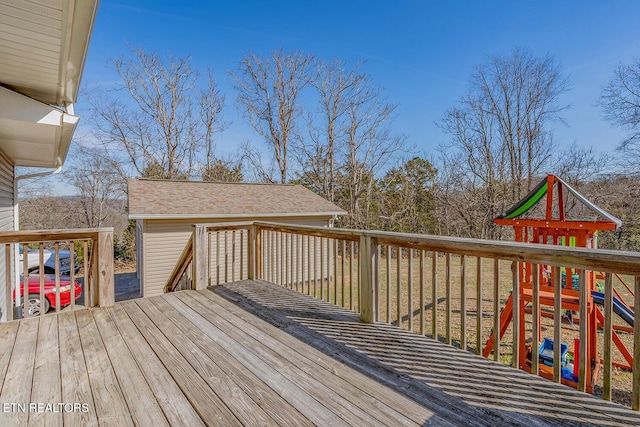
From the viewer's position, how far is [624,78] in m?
11.4

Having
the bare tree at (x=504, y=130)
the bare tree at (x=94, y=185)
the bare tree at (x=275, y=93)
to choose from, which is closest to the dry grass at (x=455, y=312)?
the bare tree at (x=504, y=130)


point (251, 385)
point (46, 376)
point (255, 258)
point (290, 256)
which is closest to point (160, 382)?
point (251, 385)

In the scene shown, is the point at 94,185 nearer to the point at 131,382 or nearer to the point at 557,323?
the point at 131,382

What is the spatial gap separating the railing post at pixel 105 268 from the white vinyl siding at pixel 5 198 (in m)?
2.82

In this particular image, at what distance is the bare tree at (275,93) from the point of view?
Answer: 16906 mm

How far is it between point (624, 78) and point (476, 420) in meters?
15.5

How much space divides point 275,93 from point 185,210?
425 inches

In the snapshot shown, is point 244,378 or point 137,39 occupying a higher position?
point 137,39

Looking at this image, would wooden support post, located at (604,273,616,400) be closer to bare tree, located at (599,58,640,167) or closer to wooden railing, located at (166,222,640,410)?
wooden railing, located at (166,222,640,410)

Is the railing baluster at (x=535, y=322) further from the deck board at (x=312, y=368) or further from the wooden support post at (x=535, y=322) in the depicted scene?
the deck board at (x=312, y=368)

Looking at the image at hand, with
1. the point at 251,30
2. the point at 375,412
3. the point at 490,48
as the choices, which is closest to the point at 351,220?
the point at 490,48

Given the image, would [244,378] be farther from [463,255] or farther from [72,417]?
[463,255]

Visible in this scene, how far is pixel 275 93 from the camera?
17.1m

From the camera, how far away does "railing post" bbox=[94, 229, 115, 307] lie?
3.58 metres
